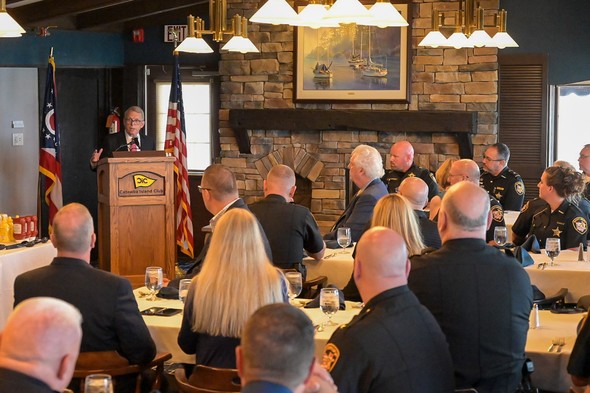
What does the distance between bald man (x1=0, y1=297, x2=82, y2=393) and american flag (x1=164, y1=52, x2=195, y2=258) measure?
320 inches

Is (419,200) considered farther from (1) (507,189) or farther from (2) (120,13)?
(2) (120,13)

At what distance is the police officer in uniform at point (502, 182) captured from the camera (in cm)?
945

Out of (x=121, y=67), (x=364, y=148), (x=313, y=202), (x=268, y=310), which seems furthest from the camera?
(x=121, y=67)

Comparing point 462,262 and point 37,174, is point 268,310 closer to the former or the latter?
point 462,262

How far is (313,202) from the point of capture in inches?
447

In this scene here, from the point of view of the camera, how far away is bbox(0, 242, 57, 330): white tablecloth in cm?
694

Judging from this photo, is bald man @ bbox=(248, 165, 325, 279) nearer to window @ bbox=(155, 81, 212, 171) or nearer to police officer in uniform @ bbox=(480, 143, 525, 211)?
police officer in uniform @ bbox=(480, 143, 525, 211)

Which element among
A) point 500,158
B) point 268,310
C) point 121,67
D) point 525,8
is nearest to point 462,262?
point 268,310

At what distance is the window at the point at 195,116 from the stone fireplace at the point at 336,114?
2.40 ft

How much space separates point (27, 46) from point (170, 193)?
307 cm

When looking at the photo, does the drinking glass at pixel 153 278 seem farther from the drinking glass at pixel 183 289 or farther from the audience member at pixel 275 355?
the audience member at pixel 275 355

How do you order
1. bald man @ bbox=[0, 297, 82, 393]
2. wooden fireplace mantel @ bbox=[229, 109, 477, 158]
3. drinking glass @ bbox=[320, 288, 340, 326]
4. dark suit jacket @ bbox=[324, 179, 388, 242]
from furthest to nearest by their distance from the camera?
wooden fireplace mantel @ bbox=[229, 109, 477, 158] → dark suit jacket @ bbox=[324, 179, 388, 242] → drinking glass @ bbox=[320, 288, 340, 326] → bald man @ bbox=[0, 297, 82, 393]

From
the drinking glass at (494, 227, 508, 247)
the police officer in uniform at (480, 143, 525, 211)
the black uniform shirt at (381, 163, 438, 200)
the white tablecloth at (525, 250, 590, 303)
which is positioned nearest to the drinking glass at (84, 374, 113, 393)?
the white tablecloth at (525, 250, 590, 303)

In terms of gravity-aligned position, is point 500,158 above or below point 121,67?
below
